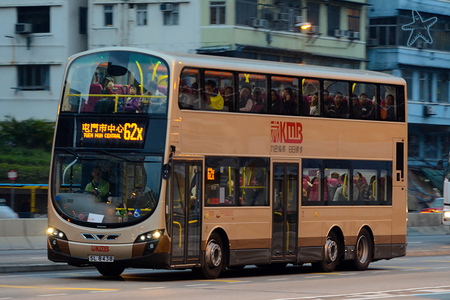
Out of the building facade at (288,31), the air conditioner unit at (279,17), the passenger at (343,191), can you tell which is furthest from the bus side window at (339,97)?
the air conditioner unit at (279,17)

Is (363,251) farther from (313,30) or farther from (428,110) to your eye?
(428,110)

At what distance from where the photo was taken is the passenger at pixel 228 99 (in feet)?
57.6

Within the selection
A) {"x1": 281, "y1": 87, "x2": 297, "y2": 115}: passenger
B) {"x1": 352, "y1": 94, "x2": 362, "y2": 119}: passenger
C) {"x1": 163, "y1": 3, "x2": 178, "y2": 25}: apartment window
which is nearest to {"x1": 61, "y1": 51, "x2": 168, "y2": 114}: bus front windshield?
{"x1": 281, "y1": 87, "x2": 297, "y2": 115}: passenger

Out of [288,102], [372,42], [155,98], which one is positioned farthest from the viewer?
[372,42]

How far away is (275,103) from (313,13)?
3103cm

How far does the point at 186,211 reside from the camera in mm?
16578

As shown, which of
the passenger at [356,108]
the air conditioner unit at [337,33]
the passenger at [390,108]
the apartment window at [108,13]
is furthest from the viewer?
the air conditioner unit at [337,33]

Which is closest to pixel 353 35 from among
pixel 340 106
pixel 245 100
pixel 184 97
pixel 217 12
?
pixel 217 12

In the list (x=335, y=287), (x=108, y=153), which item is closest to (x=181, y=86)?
(x=108, y=153)

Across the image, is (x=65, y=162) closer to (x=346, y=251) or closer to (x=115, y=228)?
(x=115, y=228)

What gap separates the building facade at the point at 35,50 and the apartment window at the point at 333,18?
41.2 ft

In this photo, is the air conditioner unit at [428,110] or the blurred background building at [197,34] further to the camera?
the air conditioner unit at [428,110]

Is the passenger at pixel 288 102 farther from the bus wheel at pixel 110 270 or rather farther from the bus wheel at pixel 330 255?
the bus wheel at pixel 110 270

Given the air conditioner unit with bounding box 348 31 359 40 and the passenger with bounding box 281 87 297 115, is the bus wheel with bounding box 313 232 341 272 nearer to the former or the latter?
the passenger with bounding box 281 87 297 115
